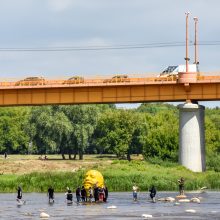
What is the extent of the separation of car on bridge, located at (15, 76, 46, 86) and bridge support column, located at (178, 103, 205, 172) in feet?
61.7

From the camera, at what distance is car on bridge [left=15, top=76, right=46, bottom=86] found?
116125mm

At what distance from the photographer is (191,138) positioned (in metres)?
110

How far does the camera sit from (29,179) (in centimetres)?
9812

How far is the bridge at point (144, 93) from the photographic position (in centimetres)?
10994

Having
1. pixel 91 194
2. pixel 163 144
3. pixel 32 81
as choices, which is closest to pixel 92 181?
pixel 91 194

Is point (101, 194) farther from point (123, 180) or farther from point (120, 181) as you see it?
point (123, 180)

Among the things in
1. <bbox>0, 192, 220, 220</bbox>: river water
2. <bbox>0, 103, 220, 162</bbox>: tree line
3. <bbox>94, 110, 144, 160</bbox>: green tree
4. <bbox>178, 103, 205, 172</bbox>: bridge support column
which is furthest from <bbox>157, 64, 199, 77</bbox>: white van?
<bbox>94, 110, 144, 160</bbox>: green tree

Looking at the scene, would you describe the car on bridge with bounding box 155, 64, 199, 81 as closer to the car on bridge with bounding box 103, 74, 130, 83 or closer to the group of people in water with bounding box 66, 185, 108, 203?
the car on bridge with bounding box 103, 74, 130, 83

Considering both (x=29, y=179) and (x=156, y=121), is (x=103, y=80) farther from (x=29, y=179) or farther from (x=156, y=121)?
(x=156, y=121)

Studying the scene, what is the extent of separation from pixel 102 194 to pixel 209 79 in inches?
1470

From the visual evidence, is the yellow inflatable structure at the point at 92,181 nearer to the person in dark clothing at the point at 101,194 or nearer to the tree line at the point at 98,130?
the person in dark clothing at the point at 101,194

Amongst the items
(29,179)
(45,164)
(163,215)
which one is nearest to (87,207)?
(163,215)

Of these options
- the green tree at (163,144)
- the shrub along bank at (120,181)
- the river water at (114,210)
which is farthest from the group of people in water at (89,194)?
the green tree at (163,144)

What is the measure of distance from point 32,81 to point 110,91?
10.7 metres
